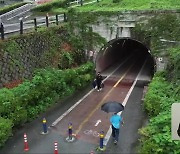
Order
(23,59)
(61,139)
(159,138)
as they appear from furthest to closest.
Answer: (23,59) → (61,139) → (159,138)

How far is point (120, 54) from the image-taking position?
115ft

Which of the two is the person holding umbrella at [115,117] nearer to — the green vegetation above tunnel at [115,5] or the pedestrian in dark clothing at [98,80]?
the pedestrian in dark clothing at [98,80]

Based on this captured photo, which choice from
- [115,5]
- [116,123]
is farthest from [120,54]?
[116,123]

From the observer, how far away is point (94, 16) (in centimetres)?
2458

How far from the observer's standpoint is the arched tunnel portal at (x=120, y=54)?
26.6 metres

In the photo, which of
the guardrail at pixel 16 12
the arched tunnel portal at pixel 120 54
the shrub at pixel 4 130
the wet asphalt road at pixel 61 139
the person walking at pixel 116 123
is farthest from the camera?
the arched tunnel portal at pixel 120 54

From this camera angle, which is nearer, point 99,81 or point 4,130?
point 4,130

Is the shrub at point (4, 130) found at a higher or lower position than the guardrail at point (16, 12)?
lower

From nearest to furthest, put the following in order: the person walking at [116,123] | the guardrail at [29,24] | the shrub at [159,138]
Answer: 1. the shrub at [159,138]
2. the person walking at [116,123]
3. the guardrail at [29,24]

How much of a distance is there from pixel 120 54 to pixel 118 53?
931mm

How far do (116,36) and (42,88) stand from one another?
915 cm

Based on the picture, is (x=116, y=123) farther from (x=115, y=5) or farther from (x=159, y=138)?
(x=115, y=5)

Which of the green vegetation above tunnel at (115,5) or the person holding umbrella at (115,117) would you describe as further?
the green vegetation above tunnel at (115,5)

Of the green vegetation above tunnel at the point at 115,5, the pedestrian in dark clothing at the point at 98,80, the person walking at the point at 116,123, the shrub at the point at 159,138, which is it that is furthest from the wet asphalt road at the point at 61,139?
the green vegetation above tunnel at the point at 115,5
